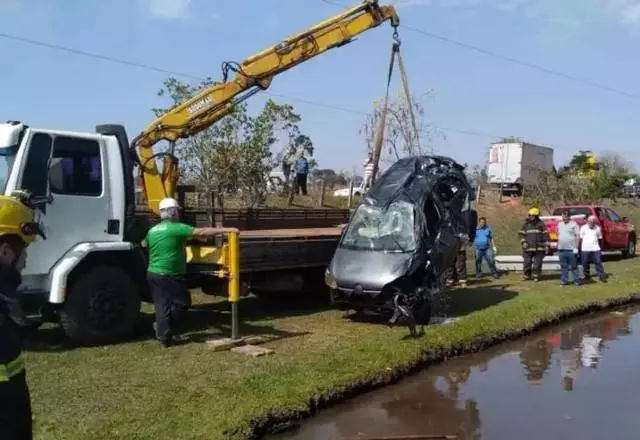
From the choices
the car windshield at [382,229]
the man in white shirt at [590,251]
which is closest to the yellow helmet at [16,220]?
the car windshield at [382,229]

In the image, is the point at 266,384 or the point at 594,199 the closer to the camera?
the point at 266,384

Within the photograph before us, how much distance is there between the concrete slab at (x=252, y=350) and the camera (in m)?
8.21

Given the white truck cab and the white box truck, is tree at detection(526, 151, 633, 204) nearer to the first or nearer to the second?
the white box truck

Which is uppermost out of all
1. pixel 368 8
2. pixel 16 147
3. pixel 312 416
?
pixel 368 8

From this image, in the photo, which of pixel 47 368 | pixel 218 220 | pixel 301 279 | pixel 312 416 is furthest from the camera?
pixel 301 279

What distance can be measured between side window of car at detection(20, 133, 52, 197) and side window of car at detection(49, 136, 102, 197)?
0.08m

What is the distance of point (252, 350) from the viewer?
8352mm

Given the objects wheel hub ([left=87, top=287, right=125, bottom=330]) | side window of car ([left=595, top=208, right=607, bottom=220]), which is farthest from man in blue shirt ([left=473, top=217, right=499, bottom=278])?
wheel hub ([left=87, top=287, right=125, bottom=330])

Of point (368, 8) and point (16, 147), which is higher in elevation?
point (368, 8)

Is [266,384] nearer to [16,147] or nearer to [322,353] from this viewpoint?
[322,353]

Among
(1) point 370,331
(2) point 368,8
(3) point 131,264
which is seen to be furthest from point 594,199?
(3) point 131,264

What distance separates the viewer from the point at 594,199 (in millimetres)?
36625

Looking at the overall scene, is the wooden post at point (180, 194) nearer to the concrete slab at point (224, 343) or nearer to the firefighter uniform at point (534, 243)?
the concrete slab at point (224, 343)

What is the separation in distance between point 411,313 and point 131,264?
144 inches
